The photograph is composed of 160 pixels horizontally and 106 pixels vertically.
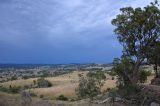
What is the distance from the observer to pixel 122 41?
30.4 metres

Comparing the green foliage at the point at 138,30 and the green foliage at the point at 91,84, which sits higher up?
the green foliage at the point at 138,30

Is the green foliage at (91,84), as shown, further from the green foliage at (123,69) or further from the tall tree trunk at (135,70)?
the tall tree trunk at (135,70)

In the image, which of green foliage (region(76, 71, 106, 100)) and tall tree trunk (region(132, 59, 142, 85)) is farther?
green foliage (region(76, 71, 106, 100))

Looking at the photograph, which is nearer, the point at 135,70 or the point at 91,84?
the point at 135,70

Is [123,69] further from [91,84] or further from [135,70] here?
[91,84]

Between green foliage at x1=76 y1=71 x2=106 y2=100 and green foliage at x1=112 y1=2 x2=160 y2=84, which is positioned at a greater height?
green foliage at x1=112 y1=2 x2=160 y2=84

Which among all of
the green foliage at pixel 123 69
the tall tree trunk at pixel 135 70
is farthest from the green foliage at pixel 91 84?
the tall tree trunk at pixel 135 70

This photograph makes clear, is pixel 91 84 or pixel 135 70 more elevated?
pixel 135 70

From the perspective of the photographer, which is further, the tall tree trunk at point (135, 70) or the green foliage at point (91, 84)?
the green foliage at point (91, 84)

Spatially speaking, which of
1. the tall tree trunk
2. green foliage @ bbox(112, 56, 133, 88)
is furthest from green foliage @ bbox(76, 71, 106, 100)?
the tall tree trunk

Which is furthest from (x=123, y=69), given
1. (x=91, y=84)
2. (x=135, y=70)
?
(x=91, y=84)

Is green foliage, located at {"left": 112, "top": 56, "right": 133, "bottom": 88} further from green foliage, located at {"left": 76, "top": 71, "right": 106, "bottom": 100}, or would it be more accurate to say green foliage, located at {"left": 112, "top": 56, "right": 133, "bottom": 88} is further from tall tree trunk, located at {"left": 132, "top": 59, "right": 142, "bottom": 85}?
green foliage, located at {"left": 76, "top": 71, "right": 106, "bottom": 100}

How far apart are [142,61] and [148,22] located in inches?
141

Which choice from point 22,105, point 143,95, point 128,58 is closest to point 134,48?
point 128,58
